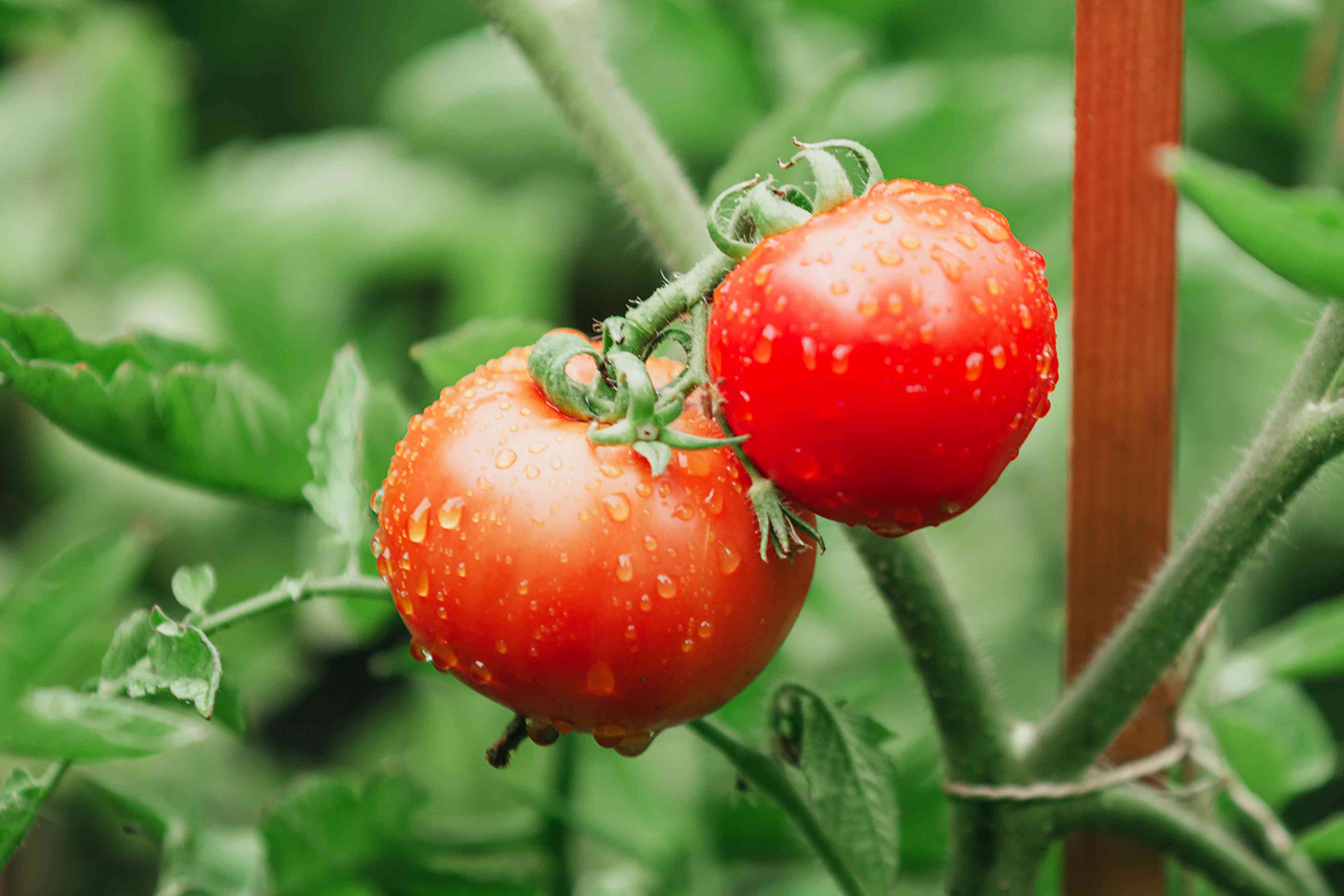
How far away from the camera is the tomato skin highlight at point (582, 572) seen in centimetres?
46

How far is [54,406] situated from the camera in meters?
0.58

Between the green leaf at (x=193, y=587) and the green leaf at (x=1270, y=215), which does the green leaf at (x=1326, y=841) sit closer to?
the green leaf at (x=1270, y=215)

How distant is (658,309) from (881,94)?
2.52ft

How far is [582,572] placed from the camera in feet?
1.50

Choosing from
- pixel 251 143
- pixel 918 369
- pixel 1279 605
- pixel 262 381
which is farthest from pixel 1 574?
pixel 1279 605

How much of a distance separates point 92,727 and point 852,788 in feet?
1.01

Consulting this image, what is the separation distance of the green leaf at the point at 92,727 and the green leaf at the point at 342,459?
119 millimetres

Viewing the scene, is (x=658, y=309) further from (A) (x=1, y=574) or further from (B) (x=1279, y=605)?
(B) (x=1279, y=605)

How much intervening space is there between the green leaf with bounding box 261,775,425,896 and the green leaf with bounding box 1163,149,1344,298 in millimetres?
494

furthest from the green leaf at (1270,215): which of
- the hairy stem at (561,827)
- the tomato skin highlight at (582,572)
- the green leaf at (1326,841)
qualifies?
the hairy stem at (561,827)

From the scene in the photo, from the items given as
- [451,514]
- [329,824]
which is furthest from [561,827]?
[451,514]

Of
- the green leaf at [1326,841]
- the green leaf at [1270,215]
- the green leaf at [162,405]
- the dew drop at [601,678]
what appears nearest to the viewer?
the green leaf at [1270,215]

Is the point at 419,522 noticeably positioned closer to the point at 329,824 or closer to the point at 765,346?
the point at 765,346

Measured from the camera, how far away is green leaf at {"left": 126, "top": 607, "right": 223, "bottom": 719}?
50cm
